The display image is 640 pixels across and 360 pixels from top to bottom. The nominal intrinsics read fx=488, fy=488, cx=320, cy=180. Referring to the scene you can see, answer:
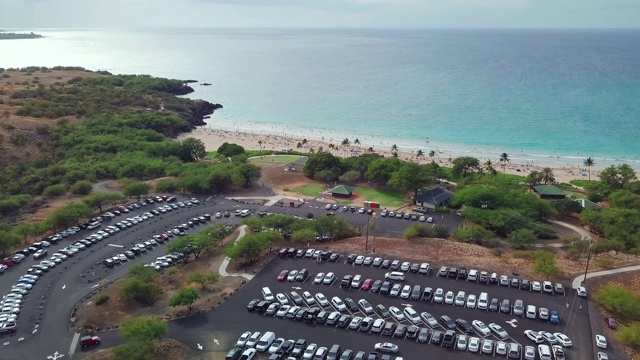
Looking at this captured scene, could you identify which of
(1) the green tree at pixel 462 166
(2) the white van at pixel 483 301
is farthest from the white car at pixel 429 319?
(1) the green tree at pixel 462 166

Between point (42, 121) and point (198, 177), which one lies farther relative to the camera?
point (42, 121)

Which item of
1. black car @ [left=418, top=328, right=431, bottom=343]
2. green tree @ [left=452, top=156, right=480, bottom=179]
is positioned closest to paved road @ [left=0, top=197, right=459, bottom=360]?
green tree @ [left=452, top=156, right=480, bottom=179]

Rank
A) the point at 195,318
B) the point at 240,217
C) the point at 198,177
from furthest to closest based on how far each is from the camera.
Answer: the point at 198,177
the point at 240,217
the point at 195,318

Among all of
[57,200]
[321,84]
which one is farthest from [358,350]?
[321,84]

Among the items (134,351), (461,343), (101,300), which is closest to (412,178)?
(461,343)

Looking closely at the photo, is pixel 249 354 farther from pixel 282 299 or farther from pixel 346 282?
pixel 346 282

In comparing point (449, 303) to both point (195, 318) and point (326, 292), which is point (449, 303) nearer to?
point (326, 292)

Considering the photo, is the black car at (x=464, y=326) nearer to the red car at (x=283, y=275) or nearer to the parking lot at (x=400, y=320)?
the parking lot at (x=400, y=320)

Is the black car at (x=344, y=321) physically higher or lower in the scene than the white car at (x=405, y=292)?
lower
